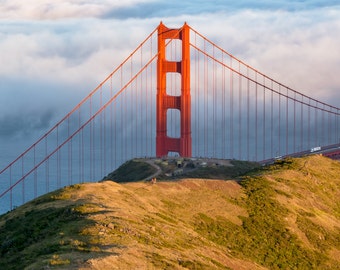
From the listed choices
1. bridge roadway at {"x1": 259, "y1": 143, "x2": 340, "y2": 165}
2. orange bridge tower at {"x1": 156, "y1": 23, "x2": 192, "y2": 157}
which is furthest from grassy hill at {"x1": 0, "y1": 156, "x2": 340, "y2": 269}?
bridge roadway at {"x1": 259, "y1": 143, "x2": 340, "y2": 165}

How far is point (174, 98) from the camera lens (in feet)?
451

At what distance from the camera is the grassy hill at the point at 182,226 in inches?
2039

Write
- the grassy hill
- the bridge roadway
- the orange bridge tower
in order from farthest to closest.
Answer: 1. the bridge roadway
2. the orange bridge tower
3. the grassy hill

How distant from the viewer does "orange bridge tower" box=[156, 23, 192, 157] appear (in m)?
136

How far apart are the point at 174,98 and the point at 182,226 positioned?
71418 mm

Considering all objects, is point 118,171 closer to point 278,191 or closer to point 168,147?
point 168,147

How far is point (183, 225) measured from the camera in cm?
6825

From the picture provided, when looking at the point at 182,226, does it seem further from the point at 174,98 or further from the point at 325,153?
the point at 325,153

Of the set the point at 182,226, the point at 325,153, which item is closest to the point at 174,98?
the point at 325,153

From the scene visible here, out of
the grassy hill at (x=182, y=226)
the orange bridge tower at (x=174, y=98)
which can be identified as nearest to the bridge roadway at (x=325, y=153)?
the orange bridge tower at (x=174, y=98)

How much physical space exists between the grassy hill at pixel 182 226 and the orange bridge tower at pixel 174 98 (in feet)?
114

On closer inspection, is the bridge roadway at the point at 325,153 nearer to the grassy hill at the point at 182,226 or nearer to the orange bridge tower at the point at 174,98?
the orange bridge tower at the point at 174,98

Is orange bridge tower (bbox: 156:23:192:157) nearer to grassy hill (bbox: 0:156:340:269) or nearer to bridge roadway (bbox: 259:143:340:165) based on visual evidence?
bridge roadway (bbox: 259:143:340:165)

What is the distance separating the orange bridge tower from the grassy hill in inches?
1367
